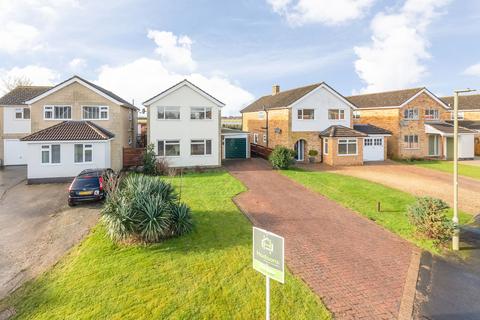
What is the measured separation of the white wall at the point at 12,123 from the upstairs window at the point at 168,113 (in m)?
14.8

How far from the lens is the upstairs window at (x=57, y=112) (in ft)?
85.6

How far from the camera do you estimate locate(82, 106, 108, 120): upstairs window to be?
2672cm

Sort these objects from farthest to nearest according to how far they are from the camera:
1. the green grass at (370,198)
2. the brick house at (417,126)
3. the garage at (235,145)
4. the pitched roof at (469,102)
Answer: the pitched roof at (469,102), the brick house at (417,126), the garage at (235,145), the green grass at (370,198)

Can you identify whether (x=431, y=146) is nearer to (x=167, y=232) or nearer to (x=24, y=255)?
(x=167, y=232)

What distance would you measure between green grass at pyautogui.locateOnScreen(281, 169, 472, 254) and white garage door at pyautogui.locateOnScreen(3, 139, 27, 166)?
85.6 ft

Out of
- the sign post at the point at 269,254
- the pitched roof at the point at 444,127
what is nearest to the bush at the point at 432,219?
the sign post at the point at 269,254

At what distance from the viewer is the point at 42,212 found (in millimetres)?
15805

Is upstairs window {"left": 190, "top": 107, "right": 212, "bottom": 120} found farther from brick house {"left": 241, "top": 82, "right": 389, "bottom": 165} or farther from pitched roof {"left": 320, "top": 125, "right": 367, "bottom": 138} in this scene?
pitched roof {"left": 320, "top": 125, "right": 367, "bottom": 138}

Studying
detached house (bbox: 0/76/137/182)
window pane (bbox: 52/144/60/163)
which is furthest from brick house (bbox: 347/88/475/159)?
window pane (bbox: 52/144/60/163)

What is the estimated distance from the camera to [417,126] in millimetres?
36031

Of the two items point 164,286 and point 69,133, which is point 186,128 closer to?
point 69,133

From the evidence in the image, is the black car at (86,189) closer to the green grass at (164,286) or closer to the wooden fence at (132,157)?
the green grass at (164,286)

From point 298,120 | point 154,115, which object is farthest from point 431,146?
point 154,115

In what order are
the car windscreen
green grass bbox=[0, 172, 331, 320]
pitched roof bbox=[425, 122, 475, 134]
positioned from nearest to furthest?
green grass bbox=[0, 172, 331, 320], the car windscreen, pitched roof bbox=[425, 122, 475, 134]
